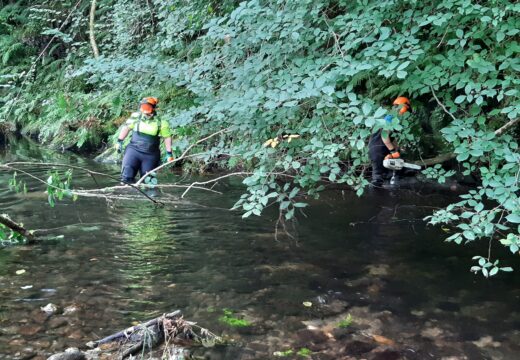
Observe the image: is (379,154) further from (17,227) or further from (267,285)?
(17,227)

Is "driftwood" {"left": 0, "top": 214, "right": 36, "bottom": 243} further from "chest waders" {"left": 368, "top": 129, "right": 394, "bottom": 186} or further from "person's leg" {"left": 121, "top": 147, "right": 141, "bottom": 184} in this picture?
"chest waders" {"left": 368, "top": 129, "right": 394, "bottom": 186}

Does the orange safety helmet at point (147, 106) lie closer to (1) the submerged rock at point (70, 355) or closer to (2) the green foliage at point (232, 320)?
(2) the green foliage at point (232, 320)

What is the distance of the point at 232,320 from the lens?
4375 mm

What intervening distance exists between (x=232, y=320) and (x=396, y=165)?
543cm

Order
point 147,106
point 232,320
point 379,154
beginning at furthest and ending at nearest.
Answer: point 379,154
point 147,106
point 232,320

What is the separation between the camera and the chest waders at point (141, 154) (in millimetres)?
8781

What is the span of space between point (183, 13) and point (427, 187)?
5.57m

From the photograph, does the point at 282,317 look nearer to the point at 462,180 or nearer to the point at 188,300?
the point at 188,300

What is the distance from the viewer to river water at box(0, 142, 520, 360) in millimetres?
4027

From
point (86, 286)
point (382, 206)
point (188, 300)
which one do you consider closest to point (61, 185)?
point (86, 286)

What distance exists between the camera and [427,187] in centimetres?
920

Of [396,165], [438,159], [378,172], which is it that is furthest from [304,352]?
[438,159]

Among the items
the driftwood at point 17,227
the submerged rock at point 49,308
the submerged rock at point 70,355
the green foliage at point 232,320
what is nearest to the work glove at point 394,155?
the green foliage at point 232,320

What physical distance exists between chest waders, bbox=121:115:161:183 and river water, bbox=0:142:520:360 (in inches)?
47.2
